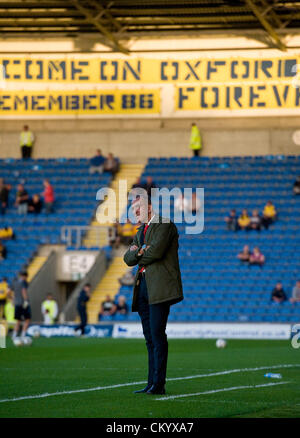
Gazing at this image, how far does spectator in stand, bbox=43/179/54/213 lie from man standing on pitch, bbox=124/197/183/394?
2619 centimetres

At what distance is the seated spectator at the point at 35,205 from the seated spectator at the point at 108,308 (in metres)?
6.90

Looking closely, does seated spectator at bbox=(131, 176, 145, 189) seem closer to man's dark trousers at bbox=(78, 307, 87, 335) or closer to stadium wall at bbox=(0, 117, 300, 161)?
stadium wall at bbox=(0, 117, 300, 161)

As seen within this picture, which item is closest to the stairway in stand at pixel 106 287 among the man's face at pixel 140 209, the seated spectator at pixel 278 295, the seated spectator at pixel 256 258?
the seated spectator at pixel 256 258

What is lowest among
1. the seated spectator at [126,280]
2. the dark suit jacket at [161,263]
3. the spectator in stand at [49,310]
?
the spectator in stand at [49,310]

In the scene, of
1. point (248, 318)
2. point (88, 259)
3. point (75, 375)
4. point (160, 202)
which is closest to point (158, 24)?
point (160, 202)

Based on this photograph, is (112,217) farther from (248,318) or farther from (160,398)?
(160,398)

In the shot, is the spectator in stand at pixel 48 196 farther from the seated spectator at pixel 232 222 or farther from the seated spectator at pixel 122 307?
the seated spectator at pixel 122 307

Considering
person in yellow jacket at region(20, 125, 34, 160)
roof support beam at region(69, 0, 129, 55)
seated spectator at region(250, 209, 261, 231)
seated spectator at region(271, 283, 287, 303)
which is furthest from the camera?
person in yellow jacket at region(20, 125, 34, 160)

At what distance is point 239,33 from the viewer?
124ft

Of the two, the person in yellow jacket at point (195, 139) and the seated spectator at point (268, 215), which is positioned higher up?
the person in yellow jacket at point (195, 139)

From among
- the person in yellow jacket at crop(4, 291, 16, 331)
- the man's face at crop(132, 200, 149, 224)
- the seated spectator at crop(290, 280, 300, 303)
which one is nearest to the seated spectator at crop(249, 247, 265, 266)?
the seated spectator at crop(290, 280, 300, 303)

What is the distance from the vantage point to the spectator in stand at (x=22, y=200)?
3691 cm

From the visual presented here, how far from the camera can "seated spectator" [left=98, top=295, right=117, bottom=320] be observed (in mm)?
31234

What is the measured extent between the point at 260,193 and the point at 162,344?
25576 mm
